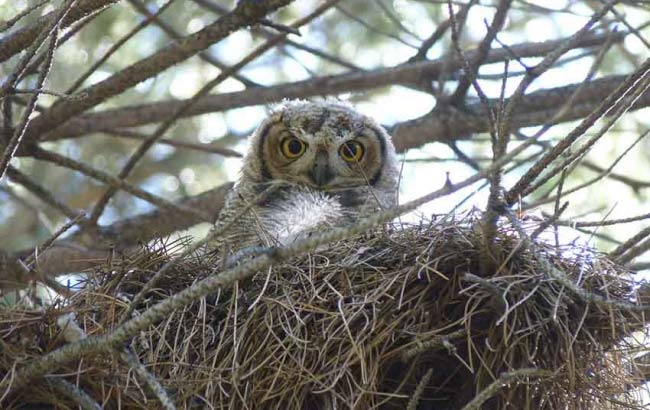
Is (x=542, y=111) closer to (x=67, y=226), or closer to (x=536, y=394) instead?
(x=536, y=394)

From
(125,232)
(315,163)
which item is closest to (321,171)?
(315,163)

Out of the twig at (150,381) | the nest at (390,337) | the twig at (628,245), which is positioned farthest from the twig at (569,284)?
the twig at (150,381)

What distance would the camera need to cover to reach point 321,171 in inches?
167

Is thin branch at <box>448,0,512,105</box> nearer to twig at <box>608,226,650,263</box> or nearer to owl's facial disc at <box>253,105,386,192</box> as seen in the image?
owl's facial disc at <box>253,105,386,192</box>

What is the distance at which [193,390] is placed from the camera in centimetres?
277

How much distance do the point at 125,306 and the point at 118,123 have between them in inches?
65.0

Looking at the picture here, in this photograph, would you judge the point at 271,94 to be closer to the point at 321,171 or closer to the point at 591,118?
the point at 321,171

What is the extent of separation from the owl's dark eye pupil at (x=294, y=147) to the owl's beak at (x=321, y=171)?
0.13 m

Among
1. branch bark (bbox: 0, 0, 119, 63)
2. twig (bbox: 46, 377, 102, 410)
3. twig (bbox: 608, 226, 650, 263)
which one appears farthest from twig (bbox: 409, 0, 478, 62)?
twig (bbox: 46, 377, 102, 410)

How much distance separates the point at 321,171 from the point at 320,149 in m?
0.12

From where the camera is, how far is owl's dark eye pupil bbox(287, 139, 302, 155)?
4.41 m

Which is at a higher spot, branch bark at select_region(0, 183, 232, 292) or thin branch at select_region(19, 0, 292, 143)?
thin branch at select_region(19, 0, 292, 143)

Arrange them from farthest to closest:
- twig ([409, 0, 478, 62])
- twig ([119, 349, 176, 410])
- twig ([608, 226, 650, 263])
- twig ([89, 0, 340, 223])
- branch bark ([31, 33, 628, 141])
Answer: branch bark ([31, 33, 628, 141]) → twig ([409, 0, 478, 62]) → twig ([89, 0, 340, 223]) → twig ([608, 226, 650, 263]) → twig ([119, 349, 176, 410])

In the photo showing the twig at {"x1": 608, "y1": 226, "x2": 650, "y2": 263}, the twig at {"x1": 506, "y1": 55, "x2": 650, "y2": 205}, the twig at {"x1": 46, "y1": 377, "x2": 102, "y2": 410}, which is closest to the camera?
the twig at {"x1": 506, "y1": 55, "x2": 650, "y2": 205}
